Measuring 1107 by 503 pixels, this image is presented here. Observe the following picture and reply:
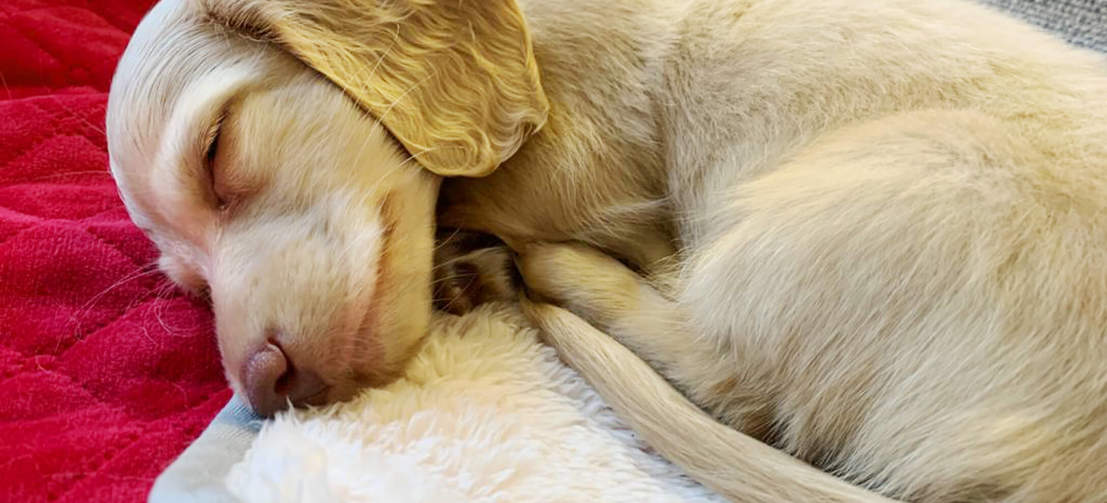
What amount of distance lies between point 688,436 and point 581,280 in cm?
30

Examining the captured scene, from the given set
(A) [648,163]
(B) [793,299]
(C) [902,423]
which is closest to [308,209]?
(A) [648,163]

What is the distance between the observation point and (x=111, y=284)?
135 centimetres

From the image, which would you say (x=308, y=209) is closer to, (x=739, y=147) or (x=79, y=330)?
(x=79, y=330)

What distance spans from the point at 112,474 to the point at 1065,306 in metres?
1.03

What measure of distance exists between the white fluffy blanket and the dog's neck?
0.67 feet

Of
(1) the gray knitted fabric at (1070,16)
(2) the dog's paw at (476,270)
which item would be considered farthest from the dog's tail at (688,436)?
(1) the gray knitted fabric at (1070,16)

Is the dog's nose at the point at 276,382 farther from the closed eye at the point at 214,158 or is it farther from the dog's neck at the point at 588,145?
the dog's neck at the point at 588,145

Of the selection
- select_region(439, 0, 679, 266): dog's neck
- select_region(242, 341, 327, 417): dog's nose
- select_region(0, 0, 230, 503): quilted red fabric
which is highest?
select_region(439, 0, 679, 266): dog's neck

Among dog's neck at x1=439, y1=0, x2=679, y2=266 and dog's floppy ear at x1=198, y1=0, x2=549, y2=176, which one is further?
dog's neck at x1=439, y1=0, x2=679, y2=266

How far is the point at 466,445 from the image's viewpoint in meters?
1.06

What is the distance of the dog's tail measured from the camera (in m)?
0.99

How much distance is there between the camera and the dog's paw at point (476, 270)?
1355 millimetres

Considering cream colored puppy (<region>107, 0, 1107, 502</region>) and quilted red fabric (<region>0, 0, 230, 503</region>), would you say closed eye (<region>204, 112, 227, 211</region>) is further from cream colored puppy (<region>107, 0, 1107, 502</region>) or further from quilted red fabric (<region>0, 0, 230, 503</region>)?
quilted red fabric (<region>0, 0, 230, 503</region>)

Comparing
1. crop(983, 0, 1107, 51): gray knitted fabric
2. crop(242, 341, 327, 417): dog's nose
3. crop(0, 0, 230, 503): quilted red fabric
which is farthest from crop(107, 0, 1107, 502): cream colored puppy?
crop(983, 0, 1107, 51): gray knitted fabric
